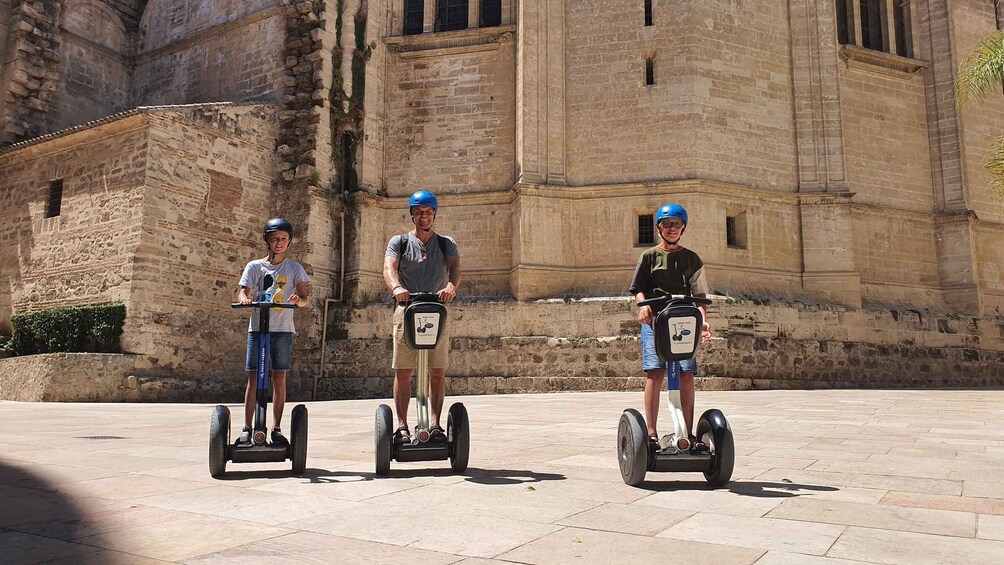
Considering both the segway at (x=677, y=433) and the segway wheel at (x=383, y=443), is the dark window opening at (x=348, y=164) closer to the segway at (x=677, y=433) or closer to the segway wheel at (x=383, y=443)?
the segway wheel at (x=383, y=443)

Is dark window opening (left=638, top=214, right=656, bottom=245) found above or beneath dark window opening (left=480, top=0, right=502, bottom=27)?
beneath

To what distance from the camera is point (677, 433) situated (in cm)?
400

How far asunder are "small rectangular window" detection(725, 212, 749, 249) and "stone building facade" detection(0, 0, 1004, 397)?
0.17 ft

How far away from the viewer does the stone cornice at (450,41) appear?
674 inches

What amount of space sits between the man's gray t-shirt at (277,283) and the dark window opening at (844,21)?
58.2 feet

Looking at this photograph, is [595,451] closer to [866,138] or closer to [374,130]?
[374,130]

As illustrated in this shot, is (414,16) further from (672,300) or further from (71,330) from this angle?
(672,300)

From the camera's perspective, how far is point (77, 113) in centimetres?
1894

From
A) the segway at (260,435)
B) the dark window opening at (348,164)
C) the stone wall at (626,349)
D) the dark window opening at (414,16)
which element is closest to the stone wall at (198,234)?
the dark window opening at (348,164)

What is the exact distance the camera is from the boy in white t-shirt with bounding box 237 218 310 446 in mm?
4484

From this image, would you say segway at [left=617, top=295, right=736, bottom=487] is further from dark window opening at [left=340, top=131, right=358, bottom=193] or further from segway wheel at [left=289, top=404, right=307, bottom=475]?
dark window opening at [left=340, top=131, right=358, bottom=193]

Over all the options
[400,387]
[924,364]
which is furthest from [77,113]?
[924,364]

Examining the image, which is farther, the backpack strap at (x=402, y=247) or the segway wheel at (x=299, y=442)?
the backpack strap at (x=402, y=247)

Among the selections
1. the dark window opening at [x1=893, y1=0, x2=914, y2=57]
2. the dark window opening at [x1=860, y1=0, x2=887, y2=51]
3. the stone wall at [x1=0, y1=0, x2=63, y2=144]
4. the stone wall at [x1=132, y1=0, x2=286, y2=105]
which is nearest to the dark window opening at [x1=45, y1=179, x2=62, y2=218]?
the stone wall at [x1=0, y1=0, x2=63, y2=144]
